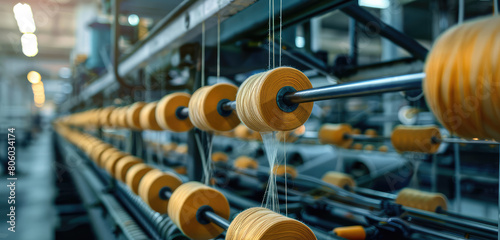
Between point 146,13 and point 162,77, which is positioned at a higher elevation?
point 146,13

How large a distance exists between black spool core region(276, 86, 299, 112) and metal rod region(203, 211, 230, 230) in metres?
0.34

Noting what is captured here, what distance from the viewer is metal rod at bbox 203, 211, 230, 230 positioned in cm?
85

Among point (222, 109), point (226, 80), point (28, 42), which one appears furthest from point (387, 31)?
point (28, 42)

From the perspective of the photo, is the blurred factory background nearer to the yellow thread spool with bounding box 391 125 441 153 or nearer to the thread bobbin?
the yellow thread spool with bounding box 391 125 441 153

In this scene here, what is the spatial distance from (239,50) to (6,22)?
519 centimetres

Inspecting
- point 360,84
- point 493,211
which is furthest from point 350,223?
point 493,211

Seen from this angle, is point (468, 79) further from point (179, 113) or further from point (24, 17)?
point (24, 17)

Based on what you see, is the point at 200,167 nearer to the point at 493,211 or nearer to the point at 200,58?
the point at 200,58

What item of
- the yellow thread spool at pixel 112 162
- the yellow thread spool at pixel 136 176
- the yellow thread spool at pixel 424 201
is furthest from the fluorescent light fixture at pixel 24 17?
the yellow thread spool at pixel 424 201

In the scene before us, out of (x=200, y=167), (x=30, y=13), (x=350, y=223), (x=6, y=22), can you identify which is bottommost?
(x=350, y=223)

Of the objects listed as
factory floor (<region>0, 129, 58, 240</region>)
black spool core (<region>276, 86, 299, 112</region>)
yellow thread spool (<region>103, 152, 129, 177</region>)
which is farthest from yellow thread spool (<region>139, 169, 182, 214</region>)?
factory floor (<region>0, 129, 58, 240</region>)

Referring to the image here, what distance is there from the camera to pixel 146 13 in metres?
2.06

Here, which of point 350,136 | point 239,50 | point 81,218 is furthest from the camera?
point 81,218

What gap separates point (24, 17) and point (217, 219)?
2555 millimetres
